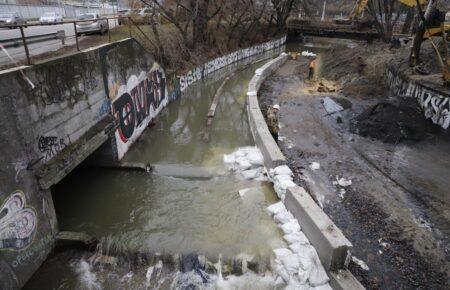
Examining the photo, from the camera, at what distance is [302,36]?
49562 millimetres

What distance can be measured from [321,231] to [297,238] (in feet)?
2.93

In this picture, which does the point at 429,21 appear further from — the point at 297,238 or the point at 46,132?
the point at 46,132

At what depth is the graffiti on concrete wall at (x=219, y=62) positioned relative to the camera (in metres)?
22.1

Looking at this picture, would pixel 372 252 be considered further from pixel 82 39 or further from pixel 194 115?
pixel 82 39

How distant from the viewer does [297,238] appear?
7820 mm

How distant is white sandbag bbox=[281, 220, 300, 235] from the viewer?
8.10 meters

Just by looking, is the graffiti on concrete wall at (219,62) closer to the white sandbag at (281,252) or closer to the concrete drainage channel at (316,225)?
the concrete drainage channel at (316,225)

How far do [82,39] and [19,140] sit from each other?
47.5 feet

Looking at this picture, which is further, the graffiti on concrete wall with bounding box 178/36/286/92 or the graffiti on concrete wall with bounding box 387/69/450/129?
the graffiti on concrete wall with bounding box 178/36/286/92

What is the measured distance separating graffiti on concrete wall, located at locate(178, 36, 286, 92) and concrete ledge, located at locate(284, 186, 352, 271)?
14022 mm

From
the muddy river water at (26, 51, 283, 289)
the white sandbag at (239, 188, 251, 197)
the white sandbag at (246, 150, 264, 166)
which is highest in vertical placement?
the white sandbag at (246, 150, 264, 166)

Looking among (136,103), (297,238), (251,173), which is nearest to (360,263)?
(297,238)

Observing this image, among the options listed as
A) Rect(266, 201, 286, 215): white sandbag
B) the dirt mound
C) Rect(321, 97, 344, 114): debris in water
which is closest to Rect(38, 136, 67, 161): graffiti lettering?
Rect(266, 201, 286, 215): white sandbag

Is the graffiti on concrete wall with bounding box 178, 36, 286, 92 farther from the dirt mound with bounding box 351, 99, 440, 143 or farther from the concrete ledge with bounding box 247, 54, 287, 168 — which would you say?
the dirt mound with bounding box 351, 99, 440, 143
